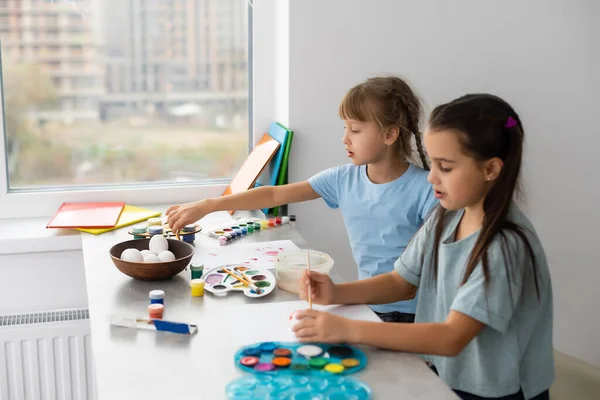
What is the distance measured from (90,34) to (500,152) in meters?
1.45

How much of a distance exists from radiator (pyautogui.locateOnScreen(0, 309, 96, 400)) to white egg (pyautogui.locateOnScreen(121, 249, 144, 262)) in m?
0.64

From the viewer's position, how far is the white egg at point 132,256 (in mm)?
1411

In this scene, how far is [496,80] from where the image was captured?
2.21 metres

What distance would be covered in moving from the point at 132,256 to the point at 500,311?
2.38ft

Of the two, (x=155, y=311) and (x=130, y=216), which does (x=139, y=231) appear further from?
(x=155, y=311)

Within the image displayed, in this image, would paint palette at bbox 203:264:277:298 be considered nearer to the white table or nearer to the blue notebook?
the white table

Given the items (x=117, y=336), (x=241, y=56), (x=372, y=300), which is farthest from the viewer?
(x=241, y=56)

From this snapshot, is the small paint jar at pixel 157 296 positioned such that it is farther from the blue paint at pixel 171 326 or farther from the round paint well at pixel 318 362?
the round paint well at pixel 318 362

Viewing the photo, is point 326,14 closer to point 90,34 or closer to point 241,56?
point 241,56

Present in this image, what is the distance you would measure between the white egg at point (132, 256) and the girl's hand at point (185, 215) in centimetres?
25

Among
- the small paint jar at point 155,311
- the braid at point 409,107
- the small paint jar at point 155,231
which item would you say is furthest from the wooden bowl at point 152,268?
the braid at point 409,107

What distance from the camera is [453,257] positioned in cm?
121

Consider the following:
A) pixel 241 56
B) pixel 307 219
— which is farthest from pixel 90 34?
pixel 307 219

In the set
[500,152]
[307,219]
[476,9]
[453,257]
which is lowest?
[307,219]
